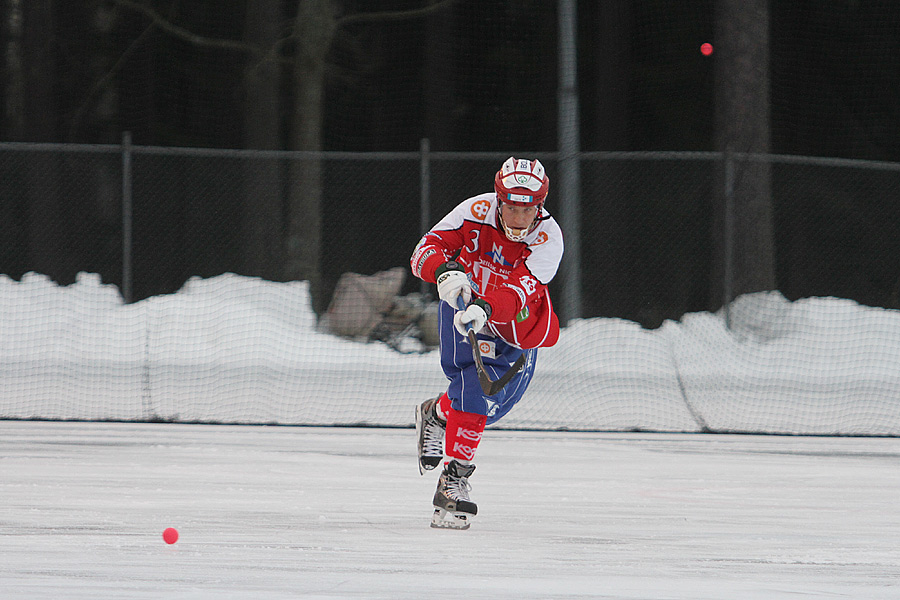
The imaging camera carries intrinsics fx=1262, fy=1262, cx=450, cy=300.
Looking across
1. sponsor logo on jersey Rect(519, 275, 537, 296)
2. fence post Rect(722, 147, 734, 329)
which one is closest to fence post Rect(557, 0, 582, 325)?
fence post Rect(722, 147, 734, 329)

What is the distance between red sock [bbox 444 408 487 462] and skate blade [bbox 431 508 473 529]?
0.78 feet

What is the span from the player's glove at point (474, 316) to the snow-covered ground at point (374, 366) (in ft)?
14.4

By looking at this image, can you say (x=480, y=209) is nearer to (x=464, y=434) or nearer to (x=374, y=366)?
(x=464, y=434)

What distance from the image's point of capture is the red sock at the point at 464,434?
5.48m

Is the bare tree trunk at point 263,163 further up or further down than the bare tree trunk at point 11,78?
further down

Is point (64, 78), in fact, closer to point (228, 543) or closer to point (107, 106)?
point (107, 106)

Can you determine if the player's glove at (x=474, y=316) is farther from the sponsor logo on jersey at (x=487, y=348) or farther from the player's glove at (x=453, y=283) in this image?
the sponsor logo on jersey at (x=487, y=348)

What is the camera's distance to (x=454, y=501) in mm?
5414

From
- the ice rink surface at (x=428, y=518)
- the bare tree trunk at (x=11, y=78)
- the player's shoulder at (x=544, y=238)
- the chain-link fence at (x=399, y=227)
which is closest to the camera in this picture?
the ice rink surface at (x=428, y=518)

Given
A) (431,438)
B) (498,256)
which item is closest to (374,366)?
(431,438)

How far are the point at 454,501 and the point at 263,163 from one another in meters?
11.4

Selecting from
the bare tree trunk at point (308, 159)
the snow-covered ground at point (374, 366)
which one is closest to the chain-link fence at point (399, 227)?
the bare tree trunk at point (308, 159)

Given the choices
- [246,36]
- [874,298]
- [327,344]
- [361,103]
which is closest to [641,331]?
[327,344]

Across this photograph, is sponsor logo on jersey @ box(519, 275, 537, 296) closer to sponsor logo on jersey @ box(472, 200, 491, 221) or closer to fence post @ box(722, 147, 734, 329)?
sponsor logo on jersey @ box(472, 200, 491, 221)
